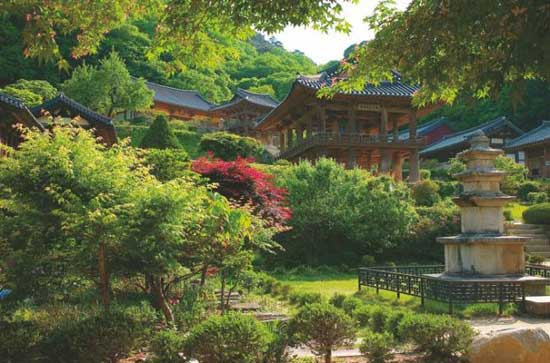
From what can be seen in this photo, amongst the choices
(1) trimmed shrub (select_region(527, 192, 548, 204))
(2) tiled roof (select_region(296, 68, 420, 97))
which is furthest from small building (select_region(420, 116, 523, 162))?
(2) tiled roof (select_region(296, 68, 420, 97))

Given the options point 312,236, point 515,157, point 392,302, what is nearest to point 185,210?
point 392,302

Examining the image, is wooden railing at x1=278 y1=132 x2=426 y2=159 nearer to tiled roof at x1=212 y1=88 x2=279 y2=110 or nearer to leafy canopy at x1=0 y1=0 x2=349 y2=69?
tiled roof at x1=212 y1=88 x2=279 y2=110

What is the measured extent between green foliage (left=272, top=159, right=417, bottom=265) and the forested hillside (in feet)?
57.2

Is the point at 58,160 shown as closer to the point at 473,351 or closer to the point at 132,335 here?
the point at 132,335

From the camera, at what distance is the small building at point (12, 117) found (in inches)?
665

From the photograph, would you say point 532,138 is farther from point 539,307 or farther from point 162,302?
point 162,302

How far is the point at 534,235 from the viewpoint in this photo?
25906 mm

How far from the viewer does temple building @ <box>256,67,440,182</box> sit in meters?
34.5

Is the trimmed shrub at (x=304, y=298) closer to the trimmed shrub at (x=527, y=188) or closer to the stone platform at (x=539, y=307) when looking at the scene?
the stone platform at (x=539, y=307)

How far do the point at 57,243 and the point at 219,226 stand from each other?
8.36ft

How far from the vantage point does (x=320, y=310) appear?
7.26 meters

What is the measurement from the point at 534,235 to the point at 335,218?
1025cm

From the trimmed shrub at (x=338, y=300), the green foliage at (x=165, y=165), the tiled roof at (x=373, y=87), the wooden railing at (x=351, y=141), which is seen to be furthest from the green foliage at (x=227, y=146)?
the trimmed shrub at (x=338, y=300)

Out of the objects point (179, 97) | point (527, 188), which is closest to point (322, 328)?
point (527, 188)
